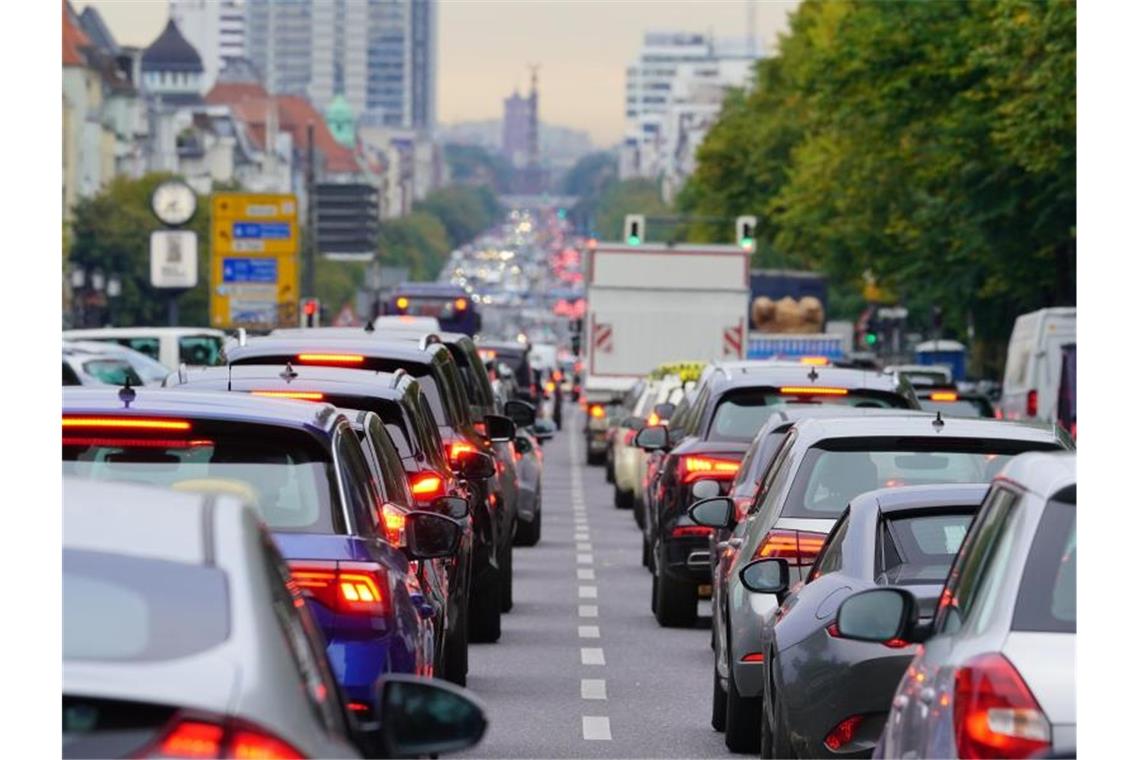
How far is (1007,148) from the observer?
47781mm

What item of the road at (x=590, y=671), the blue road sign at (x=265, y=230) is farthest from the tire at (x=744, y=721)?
the blue road sign at (x=265, y=230)

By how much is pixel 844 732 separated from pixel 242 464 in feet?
6.41

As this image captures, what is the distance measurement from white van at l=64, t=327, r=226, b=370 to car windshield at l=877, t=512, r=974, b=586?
41933mm

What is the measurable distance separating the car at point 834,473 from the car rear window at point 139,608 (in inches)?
280

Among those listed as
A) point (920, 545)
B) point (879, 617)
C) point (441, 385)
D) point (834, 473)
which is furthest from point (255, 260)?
point (879, 617)

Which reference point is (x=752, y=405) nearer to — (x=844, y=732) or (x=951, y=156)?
(x=844, y=732)

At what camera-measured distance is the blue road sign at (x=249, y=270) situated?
7669 cm

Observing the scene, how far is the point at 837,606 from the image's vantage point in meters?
9.63

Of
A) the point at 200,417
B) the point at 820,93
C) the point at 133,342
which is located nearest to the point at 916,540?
the point at 200,417

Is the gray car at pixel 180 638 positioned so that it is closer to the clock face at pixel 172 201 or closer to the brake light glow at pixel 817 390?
the brake light glow at pixel 817 390

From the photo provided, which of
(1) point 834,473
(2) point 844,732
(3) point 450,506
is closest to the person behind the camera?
(2) point 844,732

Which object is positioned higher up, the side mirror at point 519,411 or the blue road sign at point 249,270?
the blue road sign at point 249,270
